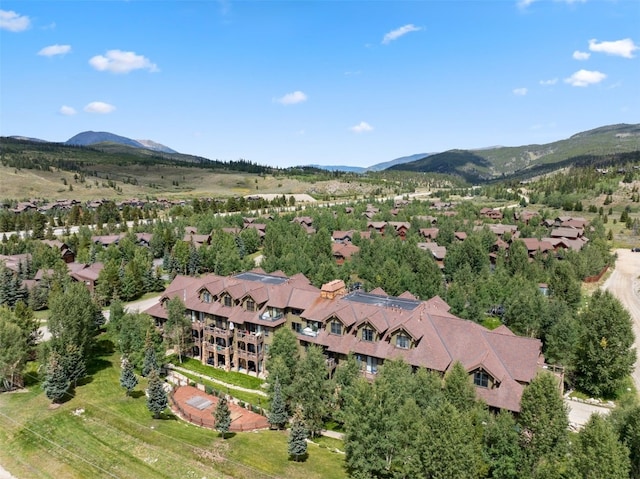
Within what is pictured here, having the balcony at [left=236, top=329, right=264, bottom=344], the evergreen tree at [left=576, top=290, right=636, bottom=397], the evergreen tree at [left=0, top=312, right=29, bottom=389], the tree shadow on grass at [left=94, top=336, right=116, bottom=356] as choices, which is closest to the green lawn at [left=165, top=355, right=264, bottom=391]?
the balcony at [left=236, top=329, right=264, bottom=344]

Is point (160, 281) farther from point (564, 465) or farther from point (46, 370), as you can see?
point (564, 465)

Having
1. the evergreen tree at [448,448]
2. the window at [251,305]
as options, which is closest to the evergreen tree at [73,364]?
the window at [251,305]

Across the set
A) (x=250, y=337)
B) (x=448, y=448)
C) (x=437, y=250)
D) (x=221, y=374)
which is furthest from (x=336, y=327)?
(x=437, y=250)

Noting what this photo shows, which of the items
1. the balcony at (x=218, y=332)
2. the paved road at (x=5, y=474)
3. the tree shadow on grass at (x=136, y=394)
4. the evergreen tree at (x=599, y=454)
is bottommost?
the tree shadow on grass at (x=136, y=394)

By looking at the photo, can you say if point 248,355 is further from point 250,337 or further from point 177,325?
point 177,325

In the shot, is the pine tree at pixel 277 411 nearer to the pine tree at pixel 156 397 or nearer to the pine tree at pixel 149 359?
the pine tree at pixel 156 397
